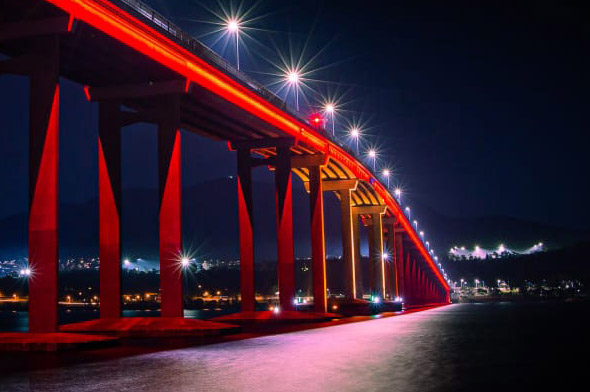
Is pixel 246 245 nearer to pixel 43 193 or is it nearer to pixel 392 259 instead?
pixel 43 193

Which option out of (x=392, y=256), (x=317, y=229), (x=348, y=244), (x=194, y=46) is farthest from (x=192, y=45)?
(x=392, y=256)

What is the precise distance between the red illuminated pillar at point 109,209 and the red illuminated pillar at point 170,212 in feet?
7.13

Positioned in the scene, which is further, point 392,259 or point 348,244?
point 392,259

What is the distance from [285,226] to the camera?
5241 cm

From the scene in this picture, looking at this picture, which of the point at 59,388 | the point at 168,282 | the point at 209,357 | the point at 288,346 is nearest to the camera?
the point at 59,388

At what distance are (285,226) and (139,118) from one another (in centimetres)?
1917

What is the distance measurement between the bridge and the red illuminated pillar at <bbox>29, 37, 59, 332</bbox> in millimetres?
36

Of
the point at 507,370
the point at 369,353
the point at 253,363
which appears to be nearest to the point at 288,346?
the point at 369,353

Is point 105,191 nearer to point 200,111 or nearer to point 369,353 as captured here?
point 200,111

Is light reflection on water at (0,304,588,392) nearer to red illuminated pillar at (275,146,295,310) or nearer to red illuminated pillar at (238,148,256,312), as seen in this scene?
red illuminated pillar at (238,148,256,312)

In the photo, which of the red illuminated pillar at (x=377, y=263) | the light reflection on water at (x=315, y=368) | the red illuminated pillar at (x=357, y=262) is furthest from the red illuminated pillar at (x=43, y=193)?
the red illuminated pillar at (x=377, y=263)

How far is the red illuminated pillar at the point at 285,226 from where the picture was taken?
51812 millimetres

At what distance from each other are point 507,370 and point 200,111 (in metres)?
29.3

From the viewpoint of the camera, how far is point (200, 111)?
41.9 meters
